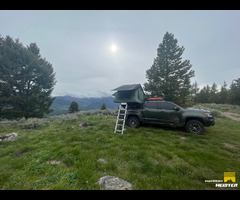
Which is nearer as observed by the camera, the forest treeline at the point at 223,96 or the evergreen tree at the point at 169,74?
the evergreen tree at the point at 169,74

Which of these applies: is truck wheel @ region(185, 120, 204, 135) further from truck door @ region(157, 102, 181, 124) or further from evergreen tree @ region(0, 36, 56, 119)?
evergreen tree @ region(0, 36, 56, 119)

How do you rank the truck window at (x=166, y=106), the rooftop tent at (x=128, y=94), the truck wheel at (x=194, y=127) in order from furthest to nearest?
the rooftop tent at (x=128, y=94)
the truck window at (x=166, y=106)
the truck wheel at (x=194, y=127)

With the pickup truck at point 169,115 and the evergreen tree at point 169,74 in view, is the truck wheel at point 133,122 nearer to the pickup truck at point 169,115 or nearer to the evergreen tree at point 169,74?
the pickup truck at point 169,115

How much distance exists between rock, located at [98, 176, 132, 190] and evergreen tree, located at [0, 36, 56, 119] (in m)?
17.6

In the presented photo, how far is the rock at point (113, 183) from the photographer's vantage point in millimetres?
2029

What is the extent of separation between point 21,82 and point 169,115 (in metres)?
21.6

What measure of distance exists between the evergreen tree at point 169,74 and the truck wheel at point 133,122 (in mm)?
8725

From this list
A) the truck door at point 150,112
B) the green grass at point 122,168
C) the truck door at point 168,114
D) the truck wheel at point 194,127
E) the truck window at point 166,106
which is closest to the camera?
the green grass at point 122,168

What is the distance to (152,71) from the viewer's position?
16.1 meters

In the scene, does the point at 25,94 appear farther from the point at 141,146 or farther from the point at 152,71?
the point at 152,71

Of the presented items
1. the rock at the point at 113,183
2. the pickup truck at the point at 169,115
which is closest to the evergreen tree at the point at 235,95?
the pickup truck at the point at 169,115

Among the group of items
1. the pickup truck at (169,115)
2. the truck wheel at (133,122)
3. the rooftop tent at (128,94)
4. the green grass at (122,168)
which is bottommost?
the green grass at (122,168)
